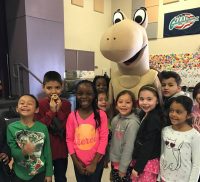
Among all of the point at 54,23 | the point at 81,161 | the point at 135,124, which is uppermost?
the point at 54,23

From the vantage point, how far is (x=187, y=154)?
121cm

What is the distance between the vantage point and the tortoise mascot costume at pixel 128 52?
155 cm

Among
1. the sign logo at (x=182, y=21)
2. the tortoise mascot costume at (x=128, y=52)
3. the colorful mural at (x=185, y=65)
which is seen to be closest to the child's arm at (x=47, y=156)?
the tortoise mascot costume at (x=128, y=52)

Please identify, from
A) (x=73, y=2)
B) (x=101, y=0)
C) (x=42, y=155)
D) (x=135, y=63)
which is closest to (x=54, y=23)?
(x=73, y=2)

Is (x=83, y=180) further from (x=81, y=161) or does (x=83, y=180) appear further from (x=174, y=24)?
(x=174, y=24)

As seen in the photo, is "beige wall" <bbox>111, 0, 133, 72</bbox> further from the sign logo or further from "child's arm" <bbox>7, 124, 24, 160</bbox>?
"child's arm" <bbox>7, 124, 24, 160</bbox>

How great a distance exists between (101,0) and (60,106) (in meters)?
4.83

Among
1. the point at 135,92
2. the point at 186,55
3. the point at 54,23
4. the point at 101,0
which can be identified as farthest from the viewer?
the point at 101,0

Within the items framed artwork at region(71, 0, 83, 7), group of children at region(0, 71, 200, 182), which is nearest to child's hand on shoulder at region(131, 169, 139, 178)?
group of children at region(0, 71, 200, 182)

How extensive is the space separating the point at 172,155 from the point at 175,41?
420 centimetres

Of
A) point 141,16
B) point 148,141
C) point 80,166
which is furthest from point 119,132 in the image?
point 141,16

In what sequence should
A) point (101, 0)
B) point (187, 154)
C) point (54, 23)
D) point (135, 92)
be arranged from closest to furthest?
point (187, 154)
point (135, 92)
point (54, 23)
point (101, 0)

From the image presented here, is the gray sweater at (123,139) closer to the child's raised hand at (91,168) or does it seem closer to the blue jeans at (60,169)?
the child's raised hand at (91,168)

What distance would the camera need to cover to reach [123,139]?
141 centimetres
